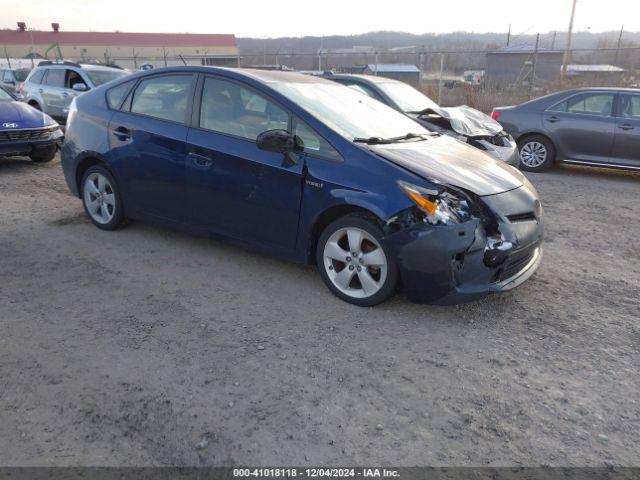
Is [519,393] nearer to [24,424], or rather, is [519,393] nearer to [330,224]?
[330,224]

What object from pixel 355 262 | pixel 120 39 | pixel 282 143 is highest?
pixel 120 39

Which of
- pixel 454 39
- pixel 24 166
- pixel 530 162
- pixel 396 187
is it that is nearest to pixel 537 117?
pixel 530 162

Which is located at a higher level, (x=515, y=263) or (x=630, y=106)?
(x=630, y=106)

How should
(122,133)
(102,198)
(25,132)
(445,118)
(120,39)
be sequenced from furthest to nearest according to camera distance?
(120,39) < (25,132) < (445,118) < (102,198) < (122,133)

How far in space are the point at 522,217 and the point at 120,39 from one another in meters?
67.8

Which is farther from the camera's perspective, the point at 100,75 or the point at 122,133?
the point at 100,75

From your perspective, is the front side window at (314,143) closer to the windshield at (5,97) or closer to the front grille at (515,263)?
the front grille at (515,263)

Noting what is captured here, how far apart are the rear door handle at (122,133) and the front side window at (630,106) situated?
7798 mm

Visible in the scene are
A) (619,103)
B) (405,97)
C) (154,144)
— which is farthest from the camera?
(619,103)

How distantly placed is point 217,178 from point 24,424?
2328 mm

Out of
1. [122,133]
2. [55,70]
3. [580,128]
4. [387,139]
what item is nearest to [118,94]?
[122,133]

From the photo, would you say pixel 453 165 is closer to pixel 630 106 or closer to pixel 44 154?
pixel 630 106

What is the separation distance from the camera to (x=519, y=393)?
2906 millimetres

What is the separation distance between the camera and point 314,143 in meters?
3.95
